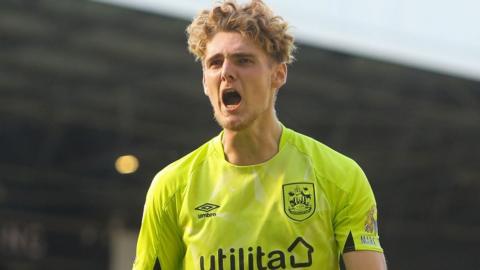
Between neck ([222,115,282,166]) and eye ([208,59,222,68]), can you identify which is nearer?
eye ([208,59,222,68])

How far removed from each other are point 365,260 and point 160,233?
112 centimetres

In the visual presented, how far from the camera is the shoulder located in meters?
5.84

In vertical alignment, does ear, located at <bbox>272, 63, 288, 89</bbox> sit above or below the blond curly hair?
below

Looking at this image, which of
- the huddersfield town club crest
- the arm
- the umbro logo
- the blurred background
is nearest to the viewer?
the arm

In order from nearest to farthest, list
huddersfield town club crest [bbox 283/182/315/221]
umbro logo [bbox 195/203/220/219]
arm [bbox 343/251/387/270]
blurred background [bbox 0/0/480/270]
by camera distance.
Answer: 1. arm [bbox 343/251/387/270]
2. huddersfield town club crest [bbox 283/182/315/221]
3. umbro logo [bbox 195/203/220/219]
4. blurred background [bbox 0/0/480/270]

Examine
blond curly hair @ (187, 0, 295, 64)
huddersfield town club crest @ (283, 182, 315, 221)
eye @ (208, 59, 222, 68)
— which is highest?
blond curly hair @ (187, 0, 295, 64)

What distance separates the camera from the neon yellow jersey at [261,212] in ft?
19.0

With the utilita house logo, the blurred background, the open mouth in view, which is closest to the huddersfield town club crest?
the utilita house logo

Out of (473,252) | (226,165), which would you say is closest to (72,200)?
(473,252)

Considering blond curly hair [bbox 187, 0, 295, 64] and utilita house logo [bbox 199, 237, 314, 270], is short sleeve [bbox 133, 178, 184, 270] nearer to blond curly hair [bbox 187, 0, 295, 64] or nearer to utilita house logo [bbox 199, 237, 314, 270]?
utilita house logo [bbox 199, 237, 314, 270]

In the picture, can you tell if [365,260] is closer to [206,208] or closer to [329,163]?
[329,163]

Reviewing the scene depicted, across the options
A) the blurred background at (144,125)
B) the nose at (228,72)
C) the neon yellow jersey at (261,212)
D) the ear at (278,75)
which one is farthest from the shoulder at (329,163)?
the blurred background at (144,125)

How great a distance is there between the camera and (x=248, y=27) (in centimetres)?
587

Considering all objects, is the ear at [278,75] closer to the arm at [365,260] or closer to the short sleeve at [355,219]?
the short sleeve at [355,219]
